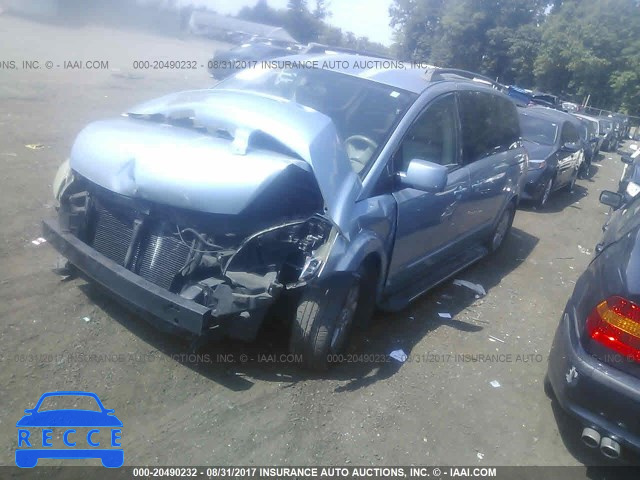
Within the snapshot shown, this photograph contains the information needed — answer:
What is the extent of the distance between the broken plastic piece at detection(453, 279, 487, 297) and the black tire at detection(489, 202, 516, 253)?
2.83ft

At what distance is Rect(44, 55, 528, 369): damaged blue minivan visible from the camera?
134 inches

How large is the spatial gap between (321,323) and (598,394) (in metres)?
1.60

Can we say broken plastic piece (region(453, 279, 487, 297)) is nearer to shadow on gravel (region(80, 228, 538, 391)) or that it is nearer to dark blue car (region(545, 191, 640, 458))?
shadow on gravel (region(80, 228, 538, 391))

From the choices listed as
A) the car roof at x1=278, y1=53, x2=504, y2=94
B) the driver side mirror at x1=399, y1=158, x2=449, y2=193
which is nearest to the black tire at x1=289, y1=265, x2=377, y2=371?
the driver side mirror at x1=399, y1=158, x2=449, y2=193

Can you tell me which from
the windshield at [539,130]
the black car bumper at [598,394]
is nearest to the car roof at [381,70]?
the black car bumper at [598,394]

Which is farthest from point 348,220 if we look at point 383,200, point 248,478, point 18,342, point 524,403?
point 18,342

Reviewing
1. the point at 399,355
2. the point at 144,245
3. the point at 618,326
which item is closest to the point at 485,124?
the point at 399,355

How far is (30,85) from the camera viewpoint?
41.1 feet

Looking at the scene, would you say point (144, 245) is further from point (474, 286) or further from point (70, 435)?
point (474, 286)

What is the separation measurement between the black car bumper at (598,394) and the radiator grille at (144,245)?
2315 mm

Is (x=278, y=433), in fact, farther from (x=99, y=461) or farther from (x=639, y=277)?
(x=639, y=277)

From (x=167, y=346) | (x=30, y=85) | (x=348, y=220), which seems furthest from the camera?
(x=30, y=85)

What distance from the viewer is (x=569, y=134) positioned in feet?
37.6

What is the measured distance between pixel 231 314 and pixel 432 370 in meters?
1.71
